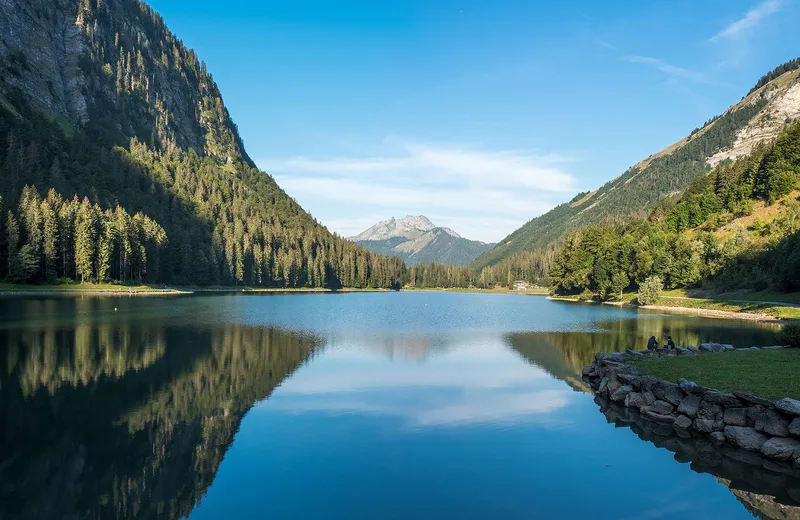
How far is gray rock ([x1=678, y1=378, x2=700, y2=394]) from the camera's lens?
842 inches

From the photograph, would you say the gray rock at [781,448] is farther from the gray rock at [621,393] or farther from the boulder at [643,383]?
the gray rock at [621,393]

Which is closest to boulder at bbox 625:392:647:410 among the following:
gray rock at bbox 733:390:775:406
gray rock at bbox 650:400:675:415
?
gray rock at bbox 650:400:675:415

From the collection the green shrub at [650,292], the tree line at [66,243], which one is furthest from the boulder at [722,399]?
the tree line at [66,243]

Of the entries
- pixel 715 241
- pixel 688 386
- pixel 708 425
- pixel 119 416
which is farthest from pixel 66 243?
pixel 715 241

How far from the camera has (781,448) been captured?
1748cm

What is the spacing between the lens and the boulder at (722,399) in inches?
773

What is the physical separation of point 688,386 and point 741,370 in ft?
15.3

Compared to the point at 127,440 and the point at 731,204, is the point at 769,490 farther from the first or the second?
the point at 731,204

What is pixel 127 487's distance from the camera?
15.0 m

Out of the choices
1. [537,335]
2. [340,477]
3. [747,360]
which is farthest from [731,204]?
[340,477]

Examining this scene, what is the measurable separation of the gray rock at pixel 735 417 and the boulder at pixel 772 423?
0.54 m

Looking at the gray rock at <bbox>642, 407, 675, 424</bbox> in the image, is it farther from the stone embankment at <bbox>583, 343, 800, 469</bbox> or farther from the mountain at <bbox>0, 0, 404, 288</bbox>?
the mountain at <bbox>0, 0, 404, 288</bbox>

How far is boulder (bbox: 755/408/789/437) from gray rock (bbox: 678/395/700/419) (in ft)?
8.52

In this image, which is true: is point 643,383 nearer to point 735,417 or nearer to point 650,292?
point 735,417
